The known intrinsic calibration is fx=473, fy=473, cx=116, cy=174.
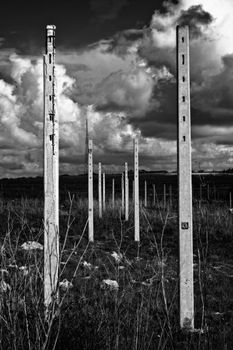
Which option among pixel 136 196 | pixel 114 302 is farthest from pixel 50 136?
pixel 136 196

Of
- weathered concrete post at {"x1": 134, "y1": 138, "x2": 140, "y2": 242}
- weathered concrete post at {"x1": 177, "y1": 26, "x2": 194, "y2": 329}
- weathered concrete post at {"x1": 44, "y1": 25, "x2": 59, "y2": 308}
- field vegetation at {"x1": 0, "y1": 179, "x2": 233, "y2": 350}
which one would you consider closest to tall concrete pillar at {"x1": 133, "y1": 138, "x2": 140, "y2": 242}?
weathered concrete post at {"x1": 134, "y1": 138, "x2": 140, "y2": 242}

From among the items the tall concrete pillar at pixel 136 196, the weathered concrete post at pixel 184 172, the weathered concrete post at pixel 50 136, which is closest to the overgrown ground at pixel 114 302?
the weathered concrete post at pixel 184 172

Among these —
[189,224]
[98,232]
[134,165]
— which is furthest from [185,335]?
[98,232]

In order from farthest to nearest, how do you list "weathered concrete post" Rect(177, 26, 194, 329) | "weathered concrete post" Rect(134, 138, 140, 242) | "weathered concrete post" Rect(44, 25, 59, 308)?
"weathered concrete post" Rect(134, 138, 140, 242) < "weathered concrete post" Rect(44, 25, 59, 308) < "weathered concrete post" Rect(177, 26, 194, 329)

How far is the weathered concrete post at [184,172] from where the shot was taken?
13.2 ft

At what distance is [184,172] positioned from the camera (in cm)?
408

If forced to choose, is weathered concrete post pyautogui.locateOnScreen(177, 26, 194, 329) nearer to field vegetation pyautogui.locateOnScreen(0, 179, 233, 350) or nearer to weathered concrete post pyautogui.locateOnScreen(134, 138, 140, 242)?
field vegetation pyautogui.locateOnScreen(0, 179, 233, 350)

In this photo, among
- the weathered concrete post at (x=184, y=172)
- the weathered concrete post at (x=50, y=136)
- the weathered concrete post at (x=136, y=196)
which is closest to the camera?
the weathered concrete post at (x=184, y=172)

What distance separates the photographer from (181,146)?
4.08 meters

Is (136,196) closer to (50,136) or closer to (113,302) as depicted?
(113,302)

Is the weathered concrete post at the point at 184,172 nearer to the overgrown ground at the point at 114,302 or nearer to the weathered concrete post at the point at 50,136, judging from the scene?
the overgrown ground at the point at 114,302

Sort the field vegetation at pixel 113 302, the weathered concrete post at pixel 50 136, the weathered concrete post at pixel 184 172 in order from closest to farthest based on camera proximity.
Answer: the field vegetation at pixel 113 302 → the weathered concrete post at pixel 184 172 → the weathered concrete post at pixel 50 136

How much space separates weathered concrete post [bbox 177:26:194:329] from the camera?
4.02m

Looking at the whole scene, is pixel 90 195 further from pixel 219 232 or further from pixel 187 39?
pixel 187 39
